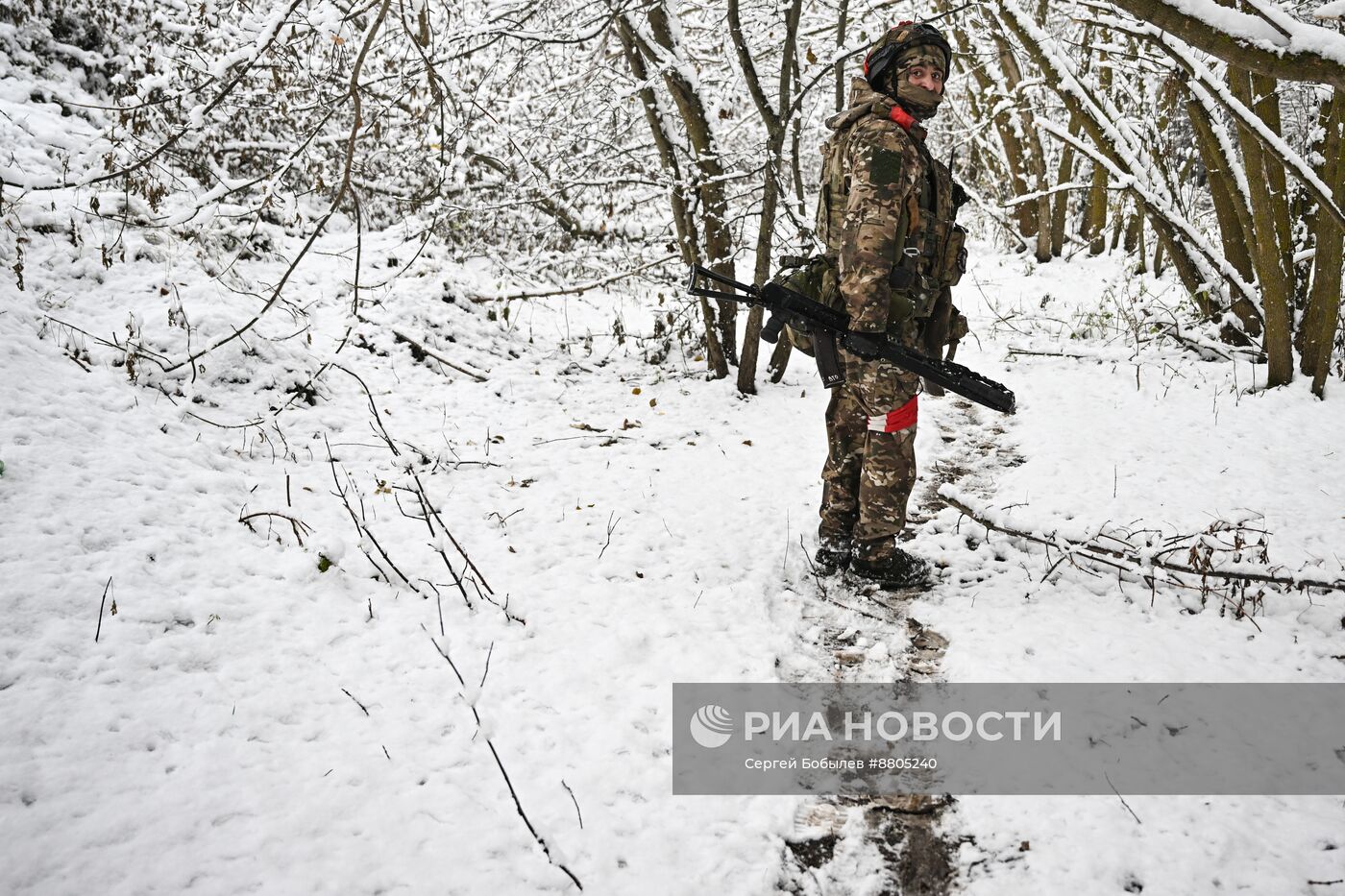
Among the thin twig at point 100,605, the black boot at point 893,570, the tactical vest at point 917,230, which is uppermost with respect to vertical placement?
the tactical vest at point 917,230

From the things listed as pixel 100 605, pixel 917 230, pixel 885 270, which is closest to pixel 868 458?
pixel 885 270

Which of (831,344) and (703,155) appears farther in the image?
(703,155)

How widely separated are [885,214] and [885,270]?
231 mm

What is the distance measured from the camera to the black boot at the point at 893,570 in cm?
348

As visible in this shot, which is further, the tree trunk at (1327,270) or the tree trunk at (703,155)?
the tree trunk at (703,155)

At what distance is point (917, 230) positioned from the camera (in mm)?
3270

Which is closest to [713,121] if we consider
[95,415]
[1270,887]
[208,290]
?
[208,290]

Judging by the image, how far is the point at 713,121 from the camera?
229 inches

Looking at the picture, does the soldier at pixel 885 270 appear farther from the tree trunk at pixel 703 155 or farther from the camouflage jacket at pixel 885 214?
the tree trunk at pixel 703 155

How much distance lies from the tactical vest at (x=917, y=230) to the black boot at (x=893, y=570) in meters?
1.08

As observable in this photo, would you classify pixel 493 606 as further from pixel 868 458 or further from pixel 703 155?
pixel 703 155

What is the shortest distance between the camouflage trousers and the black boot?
0.8 inches

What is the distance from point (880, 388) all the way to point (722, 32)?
15.2 feet

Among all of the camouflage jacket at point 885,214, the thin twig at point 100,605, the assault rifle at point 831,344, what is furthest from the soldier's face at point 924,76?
the thin twig at point 100,605
